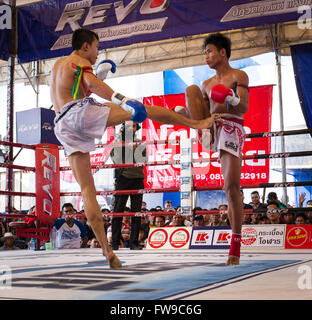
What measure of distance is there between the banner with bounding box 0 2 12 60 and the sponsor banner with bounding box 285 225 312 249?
3540 mm

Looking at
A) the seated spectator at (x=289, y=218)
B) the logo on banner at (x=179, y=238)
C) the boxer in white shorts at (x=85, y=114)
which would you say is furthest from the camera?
the seated spectator at (x=289, y=218)

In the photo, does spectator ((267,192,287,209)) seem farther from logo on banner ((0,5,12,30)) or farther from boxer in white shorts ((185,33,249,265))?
logo on banner ((0,5,12,30))

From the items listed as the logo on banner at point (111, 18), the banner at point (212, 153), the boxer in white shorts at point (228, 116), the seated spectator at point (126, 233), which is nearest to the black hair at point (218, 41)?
the boxer in white shorts at point (228, 116)

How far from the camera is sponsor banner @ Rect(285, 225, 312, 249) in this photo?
3162mm

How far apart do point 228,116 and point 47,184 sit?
2.39m

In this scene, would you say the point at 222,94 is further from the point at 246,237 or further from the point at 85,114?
the point at 246,237

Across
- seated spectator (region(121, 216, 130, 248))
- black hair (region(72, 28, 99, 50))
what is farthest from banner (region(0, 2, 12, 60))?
black hair (region(72, 28, 99, 50))

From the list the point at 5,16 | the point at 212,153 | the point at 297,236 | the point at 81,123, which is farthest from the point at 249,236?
the point at 5,16

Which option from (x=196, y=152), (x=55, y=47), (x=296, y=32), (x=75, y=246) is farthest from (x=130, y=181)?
(x=296, y=32)

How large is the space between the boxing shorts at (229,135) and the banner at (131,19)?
2370 mm

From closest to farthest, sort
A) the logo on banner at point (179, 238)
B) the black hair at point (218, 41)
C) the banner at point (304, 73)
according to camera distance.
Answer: the black hair at point (218, 41) → the logo on banner at point (179, 238) → the banner at point (304, 73)

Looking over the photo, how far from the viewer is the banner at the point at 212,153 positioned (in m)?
6.34

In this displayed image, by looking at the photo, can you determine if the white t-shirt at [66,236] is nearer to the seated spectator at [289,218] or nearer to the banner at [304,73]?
the seated spectator at [289,218]
